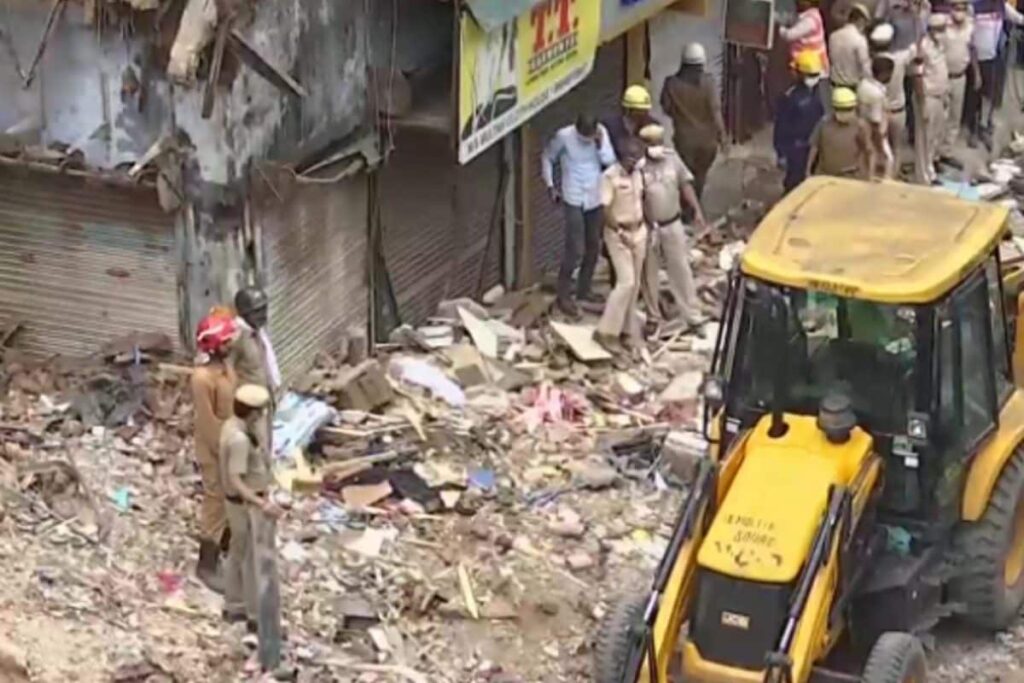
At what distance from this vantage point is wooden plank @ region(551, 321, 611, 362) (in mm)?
15820

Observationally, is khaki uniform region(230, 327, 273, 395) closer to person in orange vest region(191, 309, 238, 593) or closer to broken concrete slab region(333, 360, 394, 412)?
person in orange vest region(191, 309, 238, 593)

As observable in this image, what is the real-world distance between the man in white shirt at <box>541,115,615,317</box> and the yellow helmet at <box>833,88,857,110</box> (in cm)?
221

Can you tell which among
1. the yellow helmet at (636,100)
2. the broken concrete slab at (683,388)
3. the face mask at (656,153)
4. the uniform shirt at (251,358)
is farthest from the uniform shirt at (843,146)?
the uniform shirt at (251,358)

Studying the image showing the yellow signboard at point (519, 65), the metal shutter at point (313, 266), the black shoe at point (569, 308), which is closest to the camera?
the metal shutter at point (313, 266)

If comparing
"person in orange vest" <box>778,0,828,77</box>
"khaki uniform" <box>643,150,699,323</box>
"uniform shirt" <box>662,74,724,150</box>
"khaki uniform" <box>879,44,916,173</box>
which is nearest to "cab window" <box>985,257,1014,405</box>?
"khaki uniform" <box>643,150,699,323</box>

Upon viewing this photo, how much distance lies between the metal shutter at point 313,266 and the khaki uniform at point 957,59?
774 centimetres

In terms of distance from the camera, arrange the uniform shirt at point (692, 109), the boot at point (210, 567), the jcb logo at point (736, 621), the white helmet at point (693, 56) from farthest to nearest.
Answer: the white helmet at point (693, 56), the uniform shirt at point (692, 109), the boot at point (210, 567), the jcb logo at point (736, 621)

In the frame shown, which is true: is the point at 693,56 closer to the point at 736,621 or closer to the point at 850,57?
the point at 850,57

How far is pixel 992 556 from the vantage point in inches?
461

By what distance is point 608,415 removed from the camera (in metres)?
15.1

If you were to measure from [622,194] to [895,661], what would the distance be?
619cm

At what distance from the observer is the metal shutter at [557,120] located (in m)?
17.8

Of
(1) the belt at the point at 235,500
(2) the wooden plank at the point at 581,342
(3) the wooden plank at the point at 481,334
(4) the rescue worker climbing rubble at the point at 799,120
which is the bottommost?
(2) the wooden plank at the point at 581,342

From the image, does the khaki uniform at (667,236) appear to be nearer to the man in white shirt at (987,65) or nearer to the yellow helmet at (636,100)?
the yellow helmet at (636,100)
